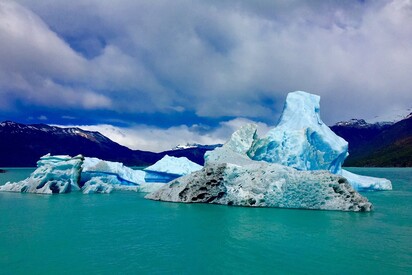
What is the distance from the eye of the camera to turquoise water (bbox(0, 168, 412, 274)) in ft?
30.7

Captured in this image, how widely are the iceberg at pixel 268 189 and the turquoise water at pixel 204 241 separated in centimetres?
111

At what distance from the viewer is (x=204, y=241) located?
12.1 meters

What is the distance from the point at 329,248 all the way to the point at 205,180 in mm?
11770

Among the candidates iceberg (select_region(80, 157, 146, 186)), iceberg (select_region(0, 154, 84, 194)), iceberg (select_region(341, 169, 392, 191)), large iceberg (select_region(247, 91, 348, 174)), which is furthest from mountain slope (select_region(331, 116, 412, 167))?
iceberg (select_region(0, 154, 84, 194))

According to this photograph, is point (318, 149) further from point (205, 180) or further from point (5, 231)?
point (5, 231)

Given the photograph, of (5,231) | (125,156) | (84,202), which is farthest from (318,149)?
(125,156)

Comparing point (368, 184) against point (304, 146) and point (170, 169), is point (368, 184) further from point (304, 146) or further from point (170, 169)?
point (170, 169)

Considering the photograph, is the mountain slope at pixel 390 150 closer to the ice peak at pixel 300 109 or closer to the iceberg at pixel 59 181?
the ice peak at pixel 300 109

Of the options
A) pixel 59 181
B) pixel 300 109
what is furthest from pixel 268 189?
pixel 59 181

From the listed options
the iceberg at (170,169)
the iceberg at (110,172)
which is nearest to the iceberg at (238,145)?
the iceberg at (170,169)

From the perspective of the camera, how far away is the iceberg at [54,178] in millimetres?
29547

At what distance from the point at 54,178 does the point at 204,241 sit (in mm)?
22774

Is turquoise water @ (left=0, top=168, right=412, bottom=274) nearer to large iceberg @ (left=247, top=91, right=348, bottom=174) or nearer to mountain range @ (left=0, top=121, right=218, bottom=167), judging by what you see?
large iceberg @ (left=247, top=91, right=348, bottom=174)

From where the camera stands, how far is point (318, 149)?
98.1 ft
